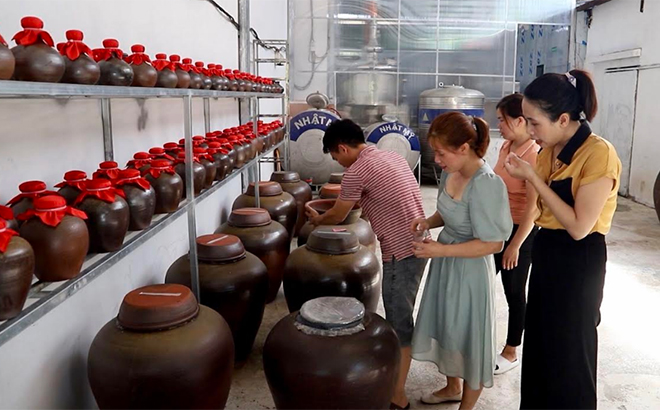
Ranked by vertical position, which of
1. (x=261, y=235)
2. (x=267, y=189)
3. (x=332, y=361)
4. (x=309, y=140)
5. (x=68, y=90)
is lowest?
(x=332, y=361)

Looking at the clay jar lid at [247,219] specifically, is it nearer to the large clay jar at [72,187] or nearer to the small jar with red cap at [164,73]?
the small jar with red cap at [164,73]

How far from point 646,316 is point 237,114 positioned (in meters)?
3.82

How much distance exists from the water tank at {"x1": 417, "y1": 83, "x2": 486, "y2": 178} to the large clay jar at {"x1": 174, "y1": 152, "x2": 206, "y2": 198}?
6052 mm

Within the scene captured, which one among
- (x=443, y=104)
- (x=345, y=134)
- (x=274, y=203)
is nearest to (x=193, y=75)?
(x=345, y=134)

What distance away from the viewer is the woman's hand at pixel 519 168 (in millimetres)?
1741

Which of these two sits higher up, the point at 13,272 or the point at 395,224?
the point at 13,272

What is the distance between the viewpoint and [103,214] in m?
1.61

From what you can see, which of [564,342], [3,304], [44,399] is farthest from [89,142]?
[564,342]

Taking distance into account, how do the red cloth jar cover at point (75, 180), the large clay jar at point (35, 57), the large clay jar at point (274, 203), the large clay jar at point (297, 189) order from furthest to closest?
1. the large clay jar at point (297, 189)
2. the large clay jar at point (274, 203)
3. the red cloth jar cover at point (75, 180)
4. the large clay jar at point (35, 57)

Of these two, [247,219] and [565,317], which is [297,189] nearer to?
[247,219]

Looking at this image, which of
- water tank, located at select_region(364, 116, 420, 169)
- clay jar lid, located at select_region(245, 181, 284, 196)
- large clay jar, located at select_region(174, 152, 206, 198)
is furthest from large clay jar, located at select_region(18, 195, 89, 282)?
water tank, located at select_region(364, 116, 420, 169)

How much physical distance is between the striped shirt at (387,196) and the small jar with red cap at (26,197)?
1.29 metres

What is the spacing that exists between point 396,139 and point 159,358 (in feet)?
19.4

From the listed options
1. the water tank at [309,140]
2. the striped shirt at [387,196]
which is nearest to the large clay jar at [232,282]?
the striped shirt at [387,196]
